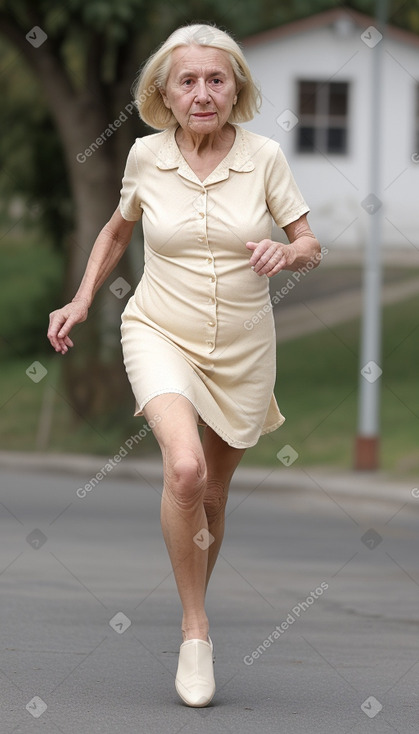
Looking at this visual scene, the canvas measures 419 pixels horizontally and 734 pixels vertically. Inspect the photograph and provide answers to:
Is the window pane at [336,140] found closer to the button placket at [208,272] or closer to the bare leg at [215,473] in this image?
the bare leg at [215,473]

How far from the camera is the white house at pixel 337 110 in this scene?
35531 mm

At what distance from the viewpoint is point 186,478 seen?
4883 mm

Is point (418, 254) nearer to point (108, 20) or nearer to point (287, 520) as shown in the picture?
point (108, 20)

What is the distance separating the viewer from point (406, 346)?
27062mm

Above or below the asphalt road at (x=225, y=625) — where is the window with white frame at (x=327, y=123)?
above

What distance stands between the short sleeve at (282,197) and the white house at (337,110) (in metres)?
30.1

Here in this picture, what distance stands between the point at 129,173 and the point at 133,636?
2.01m

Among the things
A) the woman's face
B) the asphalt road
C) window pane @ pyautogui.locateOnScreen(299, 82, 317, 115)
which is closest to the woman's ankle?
the asphalt road

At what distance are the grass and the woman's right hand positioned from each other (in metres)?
10.3

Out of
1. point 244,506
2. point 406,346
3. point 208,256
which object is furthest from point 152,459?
point 208,256

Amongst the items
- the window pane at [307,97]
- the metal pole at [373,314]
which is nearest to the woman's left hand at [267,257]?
the metal pole at [373,314]

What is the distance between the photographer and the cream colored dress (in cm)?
510

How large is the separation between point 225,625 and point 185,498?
6.56ft

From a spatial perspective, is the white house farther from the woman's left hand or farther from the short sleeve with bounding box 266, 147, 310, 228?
the woman's left hand
